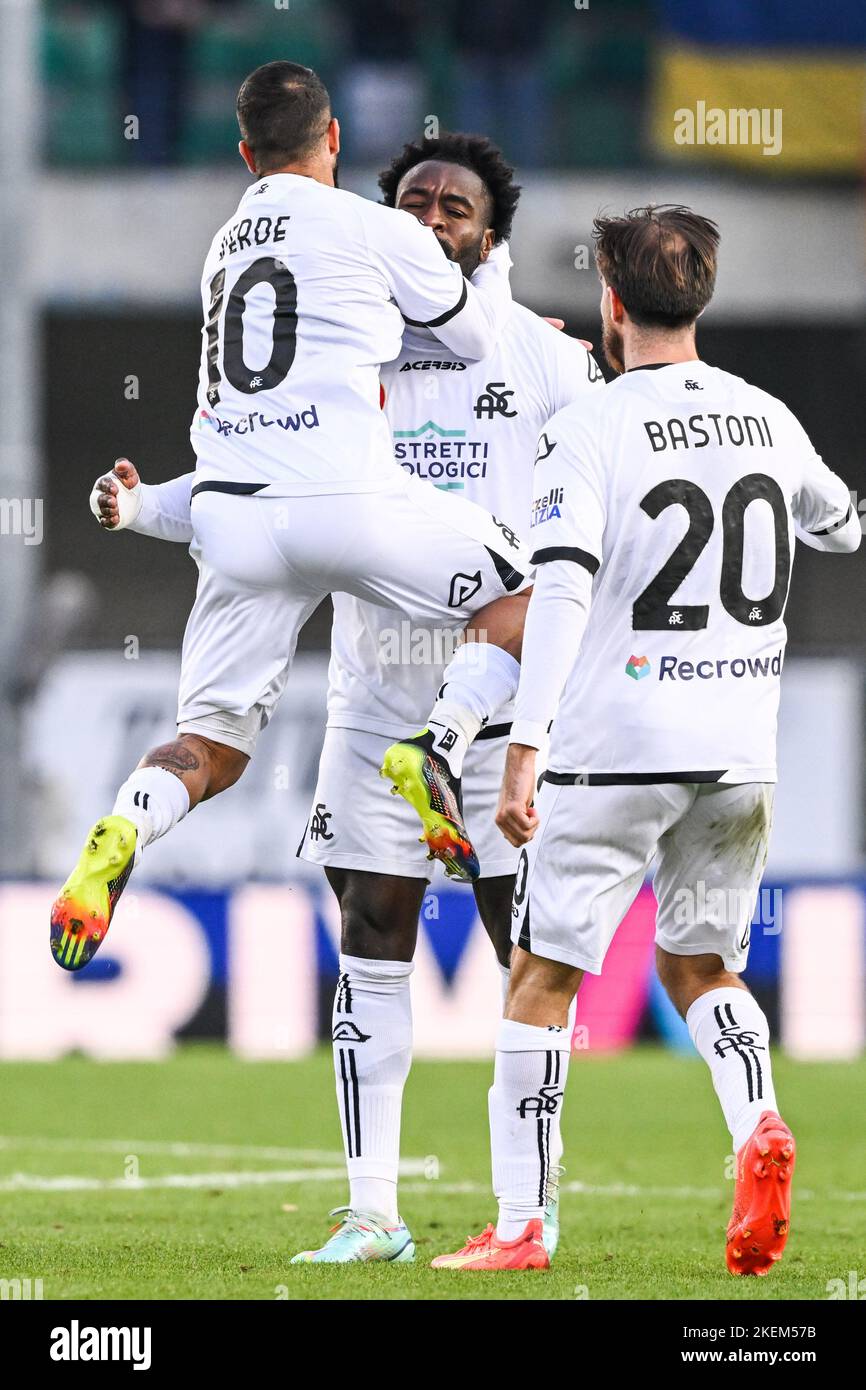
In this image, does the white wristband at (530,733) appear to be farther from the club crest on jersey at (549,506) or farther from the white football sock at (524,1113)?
the white football sock at (524,1113)

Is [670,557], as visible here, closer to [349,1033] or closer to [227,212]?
[349,1033]

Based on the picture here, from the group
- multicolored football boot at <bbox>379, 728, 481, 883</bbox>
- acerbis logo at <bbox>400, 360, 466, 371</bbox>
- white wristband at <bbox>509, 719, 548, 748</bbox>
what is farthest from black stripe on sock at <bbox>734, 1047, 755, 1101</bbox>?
acerbis logo at <bbox>400, 360, 466, 371</bbox>

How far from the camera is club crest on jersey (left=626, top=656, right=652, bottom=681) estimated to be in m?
4.63

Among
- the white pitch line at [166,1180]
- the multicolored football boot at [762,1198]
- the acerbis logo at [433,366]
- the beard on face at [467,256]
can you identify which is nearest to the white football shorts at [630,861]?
the multicolored football boot at [762,1198]

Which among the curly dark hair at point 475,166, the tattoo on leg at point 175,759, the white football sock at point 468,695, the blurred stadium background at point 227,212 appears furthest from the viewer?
the blurred stadium background at point 227,212

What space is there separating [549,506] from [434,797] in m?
0.70

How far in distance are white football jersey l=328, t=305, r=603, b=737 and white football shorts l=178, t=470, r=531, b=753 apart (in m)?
0.26

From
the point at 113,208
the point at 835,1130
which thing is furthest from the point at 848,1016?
the point at 113,208

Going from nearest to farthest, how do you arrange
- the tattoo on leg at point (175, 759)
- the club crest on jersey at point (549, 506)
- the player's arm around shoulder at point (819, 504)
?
the club crest on jersey at point (549, 506)
the player's arm around shoulder at point (819, 504)
the tattoo on leg at point (175, 759)

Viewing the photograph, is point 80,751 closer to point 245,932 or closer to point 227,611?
point 245,932

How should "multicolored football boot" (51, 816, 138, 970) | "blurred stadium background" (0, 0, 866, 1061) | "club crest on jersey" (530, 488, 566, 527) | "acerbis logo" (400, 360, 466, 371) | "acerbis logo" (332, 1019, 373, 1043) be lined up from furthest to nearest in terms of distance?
"blurred stadium background" (0, 0, 866, 1061), "acerbis logo" (400, 360, 466, 371), "acerbis logo" (332, 1019, 373, 1043), "multicolored football boot" (51, 816, 138, 970), "club crest on jersey" (530, 488, 566, 527)

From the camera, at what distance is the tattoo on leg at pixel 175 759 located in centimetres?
506

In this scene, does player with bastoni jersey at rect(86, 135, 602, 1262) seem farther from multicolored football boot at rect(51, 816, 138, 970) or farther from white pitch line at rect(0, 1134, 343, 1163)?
white pitch line at rect(0, 1134, 343, 1163)
